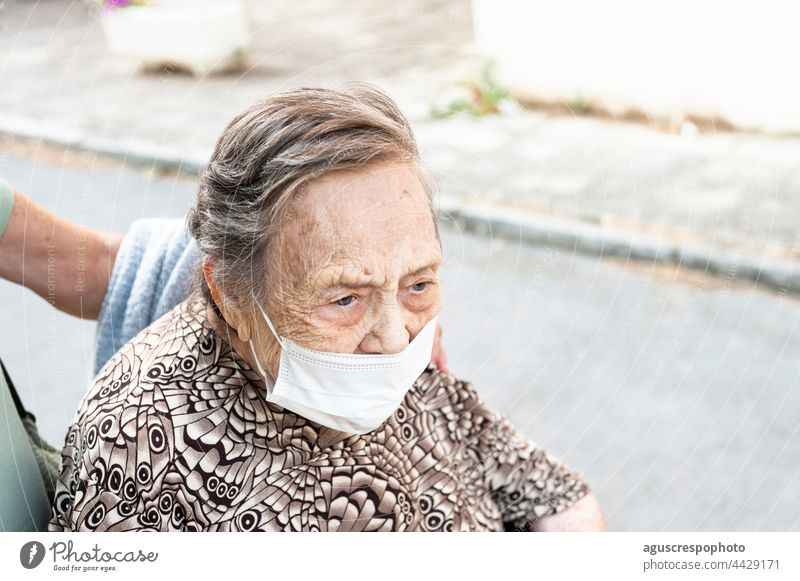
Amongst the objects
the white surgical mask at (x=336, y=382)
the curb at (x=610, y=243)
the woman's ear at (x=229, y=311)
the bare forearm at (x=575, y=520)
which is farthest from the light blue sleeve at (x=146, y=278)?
the curb at (x=610, y=243)

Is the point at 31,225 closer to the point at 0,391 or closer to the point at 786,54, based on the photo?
the point at 0,391

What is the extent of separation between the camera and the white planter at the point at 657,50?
3.79 m

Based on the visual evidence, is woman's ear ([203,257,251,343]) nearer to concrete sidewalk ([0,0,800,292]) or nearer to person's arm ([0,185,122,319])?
person's arm ([0,185,122,319])

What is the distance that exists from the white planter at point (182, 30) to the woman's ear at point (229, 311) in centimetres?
315

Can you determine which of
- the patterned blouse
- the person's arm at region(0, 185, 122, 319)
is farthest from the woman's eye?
the person's arm at region(0, 185, 122, 319)

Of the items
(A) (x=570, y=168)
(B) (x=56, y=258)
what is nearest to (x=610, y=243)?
(A) (x=570, y=168)

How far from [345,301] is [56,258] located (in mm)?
691

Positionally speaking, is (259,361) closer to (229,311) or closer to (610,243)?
(229,311)

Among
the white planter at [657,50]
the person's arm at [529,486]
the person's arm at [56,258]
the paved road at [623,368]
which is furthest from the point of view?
the white planter at [657,50]

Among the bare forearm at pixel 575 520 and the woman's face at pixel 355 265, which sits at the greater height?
the woman's face at pixel 355 265

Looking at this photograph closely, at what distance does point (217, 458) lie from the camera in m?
1.51

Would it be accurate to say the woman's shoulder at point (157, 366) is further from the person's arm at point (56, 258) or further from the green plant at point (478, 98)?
the green plant at point (478, 98)
